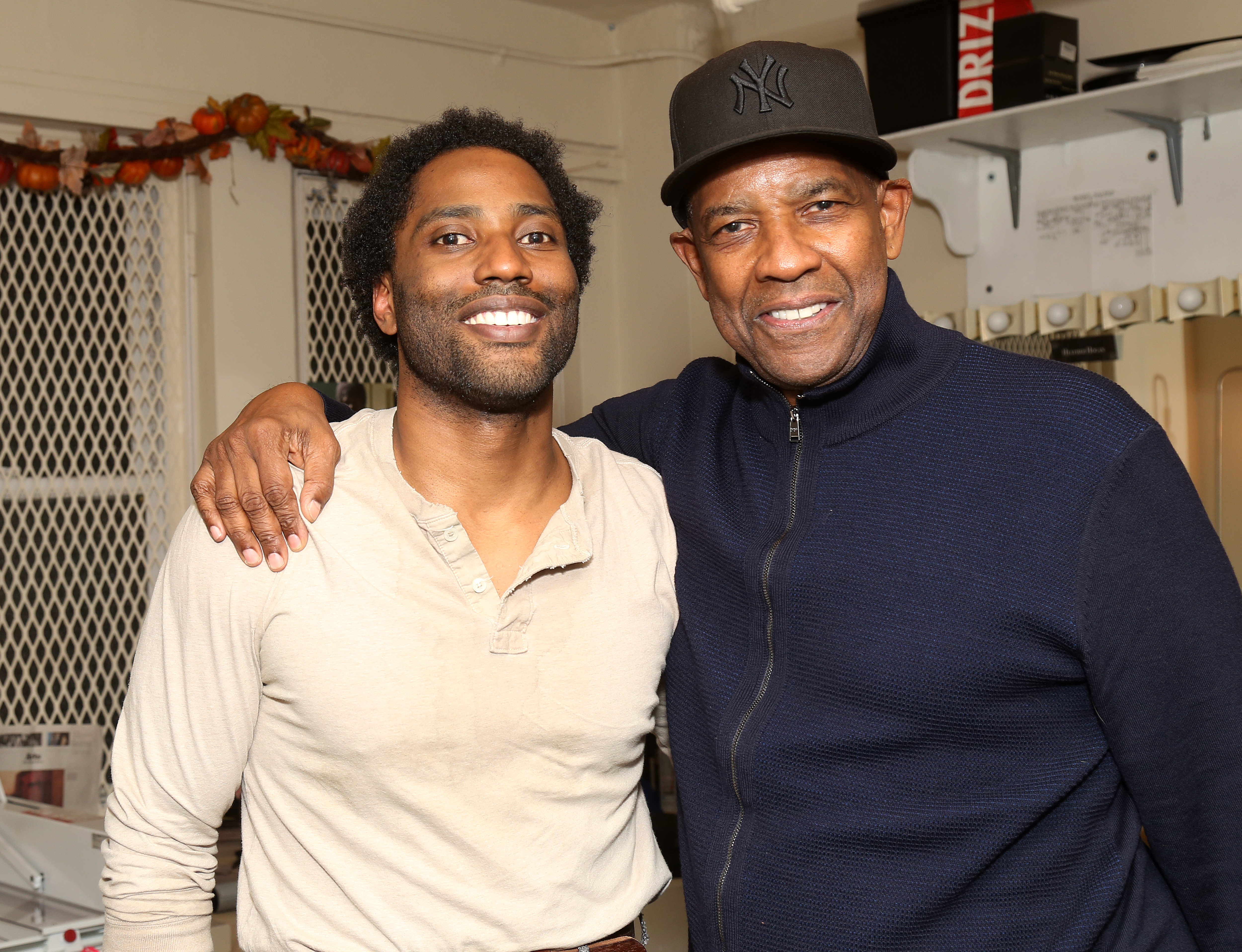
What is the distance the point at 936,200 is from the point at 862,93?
4.98 ft

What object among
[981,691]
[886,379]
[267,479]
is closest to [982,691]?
[981,691]

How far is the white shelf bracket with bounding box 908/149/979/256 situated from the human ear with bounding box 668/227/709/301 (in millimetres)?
1391

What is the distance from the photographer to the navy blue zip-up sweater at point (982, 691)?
1.25 meters

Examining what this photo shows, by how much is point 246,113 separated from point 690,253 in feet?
5.95

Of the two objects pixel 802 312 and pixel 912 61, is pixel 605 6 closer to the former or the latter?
pixel 912 61

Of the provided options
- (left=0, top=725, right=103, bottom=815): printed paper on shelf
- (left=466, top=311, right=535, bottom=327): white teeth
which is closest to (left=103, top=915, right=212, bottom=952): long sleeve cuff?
(left=466, top=311, right=535, bottom=327): white teeth

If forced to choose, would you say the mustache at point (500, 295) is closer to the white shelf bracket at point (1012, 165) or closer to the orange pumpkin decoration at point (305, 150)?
the white shelf bracket at point (1012, 165)

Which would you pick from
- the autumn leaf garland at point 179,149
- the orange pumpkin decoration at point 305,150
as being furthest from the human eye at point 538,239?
the orange pumpkin decoration at point 305,150

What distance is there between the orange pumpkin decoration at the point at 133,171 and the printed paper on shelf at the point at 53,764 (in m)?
1.33

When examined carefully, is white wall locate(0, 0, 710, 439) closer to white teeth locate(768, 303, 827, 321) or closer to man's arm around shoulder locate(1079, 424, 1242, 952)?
white teeth locate(768, 303, 827, 321)

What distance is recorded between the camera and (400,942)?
132cm

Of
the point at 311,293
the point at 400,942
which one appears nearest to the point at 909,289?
the point at 311,293

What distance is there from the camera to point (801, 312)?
1.43 meters

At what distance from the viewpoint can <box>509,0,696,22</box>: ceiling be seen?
3623 millimetres
